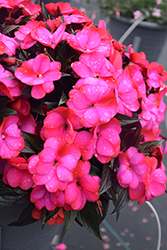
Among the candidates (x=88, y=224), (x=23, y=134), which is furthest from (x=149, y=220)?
(x=23, y=134)

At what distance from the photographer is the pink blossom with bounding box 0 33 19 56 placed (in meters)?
0.37

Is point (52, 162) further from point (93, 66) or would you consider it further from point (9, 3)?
point (9, 3)

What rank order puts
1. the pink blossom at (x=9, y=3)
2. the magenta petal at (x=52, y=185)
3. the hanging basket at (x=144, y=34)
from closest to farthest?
the magenta petal at (x=52, y=185) → the pink blossom at (x=9, y=3) → the hanging basket at (x=144, y=34)

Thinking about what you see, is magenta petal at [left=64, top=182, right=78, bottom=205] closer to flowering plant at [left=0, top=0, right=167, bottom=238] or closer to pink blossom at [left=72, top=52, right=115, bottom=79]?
flowering plant at [left=0, top=0, right=167, bottom=238]

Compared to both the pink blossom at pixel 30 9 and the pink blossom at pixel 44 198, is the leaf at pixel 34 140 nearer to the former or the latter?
the pink blossom at pixel 44 198

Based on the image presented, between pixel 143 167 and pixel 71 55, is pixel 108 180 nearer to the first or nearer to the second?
pixel 143 167

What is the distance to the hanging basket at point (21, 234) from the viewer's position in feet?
1.42

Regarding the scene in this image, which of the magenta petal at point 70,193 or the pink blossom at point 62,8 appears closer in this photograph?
the magenta petal at point 70,193

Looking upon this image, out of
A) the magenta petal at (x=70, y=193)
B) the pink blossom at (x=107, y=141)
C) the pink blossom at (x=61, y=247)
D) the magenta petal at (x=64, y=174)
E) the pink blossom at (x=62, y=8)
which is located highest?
the pink blossom at (x=62, y=8)

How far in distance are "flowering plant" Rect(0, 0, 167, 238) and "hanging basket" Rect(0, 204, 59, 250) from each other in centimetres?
4

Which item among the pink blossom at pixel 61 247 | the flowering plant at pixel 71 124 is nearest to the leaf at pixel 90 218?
the flowering plant at pixel 71 124

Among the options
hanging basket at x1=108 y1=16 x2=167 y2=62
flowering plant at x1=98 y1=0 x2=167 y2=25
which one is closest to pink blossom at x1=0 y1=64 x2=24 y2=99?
hanging basket at x1=108 y1=16 x2=167 y2=62

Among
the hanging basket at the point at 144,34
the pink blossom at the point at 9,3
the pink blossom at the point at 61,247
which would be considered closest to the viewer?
the pink blossom at the point at 9,3

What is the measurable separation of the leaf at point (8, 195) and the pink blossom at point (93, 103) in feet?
0.46
